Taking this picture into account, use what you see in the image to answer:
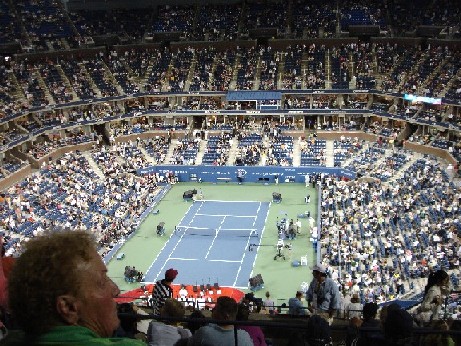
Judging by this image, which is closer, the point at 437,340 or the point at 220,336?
the point at 220,336

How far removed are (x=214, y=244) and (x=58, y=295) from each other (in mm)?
34323

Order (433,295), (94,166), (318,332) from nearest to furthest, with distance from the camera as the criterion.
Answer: (318,332) < (433,295) < (94,166)

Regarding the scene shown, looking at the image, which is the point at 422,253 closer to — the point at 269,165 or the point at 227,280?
the point at 227,280

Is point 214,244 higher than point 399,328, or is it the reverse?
point 214,244

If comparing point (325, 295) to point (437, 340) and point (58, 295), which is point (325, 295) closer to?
point (437, 340)

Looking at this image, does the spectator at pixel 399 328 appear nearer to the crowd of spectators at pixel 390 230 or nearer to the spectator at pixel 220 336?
the spectator at pixel 220 336

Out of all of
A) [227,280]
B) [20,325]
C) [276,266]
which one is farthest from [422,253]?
[20,325]

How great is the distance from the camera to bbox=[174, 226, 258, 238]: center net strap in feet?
124

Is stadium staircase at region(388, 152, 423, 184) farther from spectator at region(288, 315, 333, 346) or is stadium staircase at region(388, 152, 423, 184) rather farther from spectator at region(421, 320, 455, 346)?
spectator at region(288, 315, 333, 346)

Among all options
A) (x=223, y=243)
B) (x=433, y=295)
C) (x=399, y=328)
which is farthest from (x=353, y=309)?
(x=223, y=243)

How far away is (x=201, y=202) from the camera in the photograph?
143 ft

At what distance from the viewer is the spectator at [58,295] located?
2357 millimetres

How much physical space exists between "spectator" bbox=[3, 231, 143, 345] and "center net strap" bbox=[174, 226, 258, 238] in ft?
115

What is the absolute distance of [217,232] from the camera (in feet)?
125
